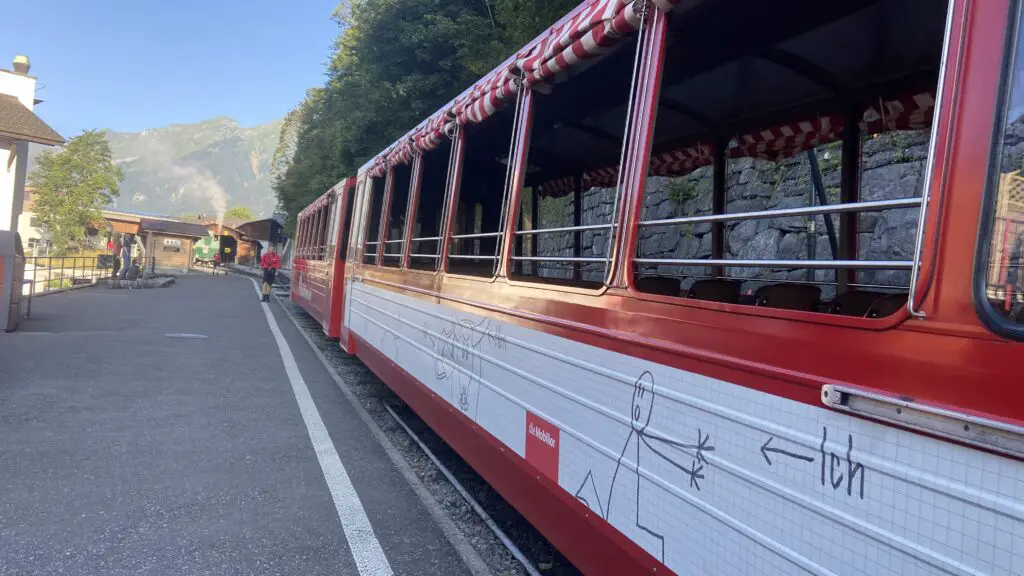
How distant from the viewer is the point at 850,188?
4.08 meters

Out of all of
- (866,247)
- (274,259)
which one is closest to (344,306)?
(866,247)

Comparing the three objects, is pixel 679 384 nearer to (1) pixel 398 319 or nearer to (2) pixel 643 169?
(2) pixel 643 169

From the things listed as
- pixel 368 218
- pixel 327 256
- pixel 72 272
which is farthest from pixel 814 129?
pixel 72 272

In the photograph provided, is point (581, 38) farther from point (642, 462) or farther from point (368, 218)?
point (368, 218)

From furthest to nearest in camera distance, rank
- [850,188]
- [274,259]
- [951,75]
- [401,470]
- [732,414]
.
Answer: [274,259]
[401,470]
[850,188]
[732,414]
[951,75]

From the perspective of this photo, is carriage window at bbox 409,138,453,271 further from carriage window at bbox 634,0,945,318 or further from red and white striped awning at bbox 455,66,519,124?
carriage window at bbox 634,0,945,318

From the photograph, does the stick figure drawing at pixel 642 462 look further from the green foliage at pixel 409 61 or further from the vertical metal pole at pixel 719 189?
the green foliage at pixel 409 61

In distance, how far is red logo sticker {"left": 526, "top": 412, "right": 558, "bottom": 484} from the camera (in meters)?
3.20

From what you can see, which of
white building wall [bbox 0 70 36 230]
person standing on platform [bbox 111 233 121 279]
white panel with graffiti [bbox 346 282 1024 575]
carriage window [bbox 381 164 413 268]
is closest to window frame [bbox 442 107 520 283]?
white panel with graffiti [bbox 346 282 1024 575]

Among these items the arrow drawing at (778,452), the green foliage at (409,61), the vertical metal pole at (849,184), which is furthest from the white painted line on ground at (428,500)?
the green foliage at (409,61)

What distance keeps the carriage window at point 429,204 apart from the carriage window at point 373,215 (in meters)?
1.99

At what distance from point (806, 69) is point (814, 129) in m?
0.72

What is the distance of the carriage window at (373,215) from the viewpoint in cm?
805

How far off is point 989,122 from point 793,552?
1.16 m
